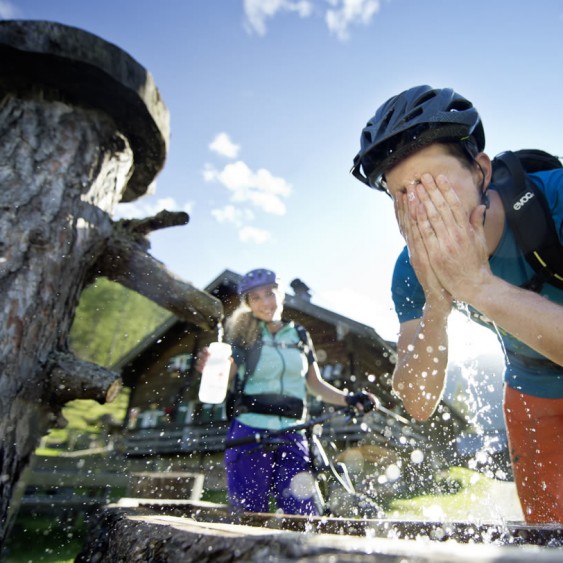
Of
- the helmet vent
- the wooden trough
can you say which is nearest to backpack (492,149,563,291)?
the helmet vent

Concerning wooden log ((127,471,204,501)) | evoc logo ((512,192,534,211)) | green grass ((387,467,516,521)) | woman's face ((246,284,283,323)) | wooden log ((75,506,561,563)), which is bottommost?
wooden log ((75,506,561,563))

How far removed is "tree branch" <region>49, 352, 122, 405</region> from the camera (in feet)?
8.31

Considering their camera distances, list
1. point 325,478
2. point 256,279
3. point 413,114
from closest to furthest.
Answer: point 413,114, point 325,478, point 256,279

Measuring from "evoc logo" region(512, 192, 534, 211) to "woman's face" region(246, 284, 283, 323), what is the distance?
8.51 ft

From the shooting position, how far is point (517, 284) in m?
2.11

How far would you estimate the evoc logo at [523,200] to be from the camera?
75.2 inches

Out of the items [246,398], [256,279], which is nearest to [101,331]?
[256,279]

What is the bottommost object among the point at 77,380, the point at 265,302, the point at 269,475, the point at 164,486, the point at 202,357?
the point at 164,486

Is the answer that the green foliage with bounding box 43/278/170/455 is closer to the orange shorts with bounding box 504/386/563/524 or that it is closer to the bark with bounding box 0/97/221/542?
the bark with bounding box 0/97/221/542

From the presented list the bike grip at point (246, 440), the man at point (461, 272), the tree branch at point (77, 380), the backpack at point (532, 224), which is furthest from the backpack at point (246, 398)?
the backpack at point (532, 224)

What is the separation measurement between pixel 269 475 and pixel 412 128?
2.71 metres

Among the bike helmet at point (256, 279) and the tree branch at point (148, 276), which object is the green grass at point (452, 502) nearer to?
the bike helmet at point (256, 279)

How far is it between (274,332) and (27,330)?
7.07 feet

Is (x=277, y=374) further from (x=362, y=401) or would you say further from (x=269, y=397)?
(x=362, y=401)
